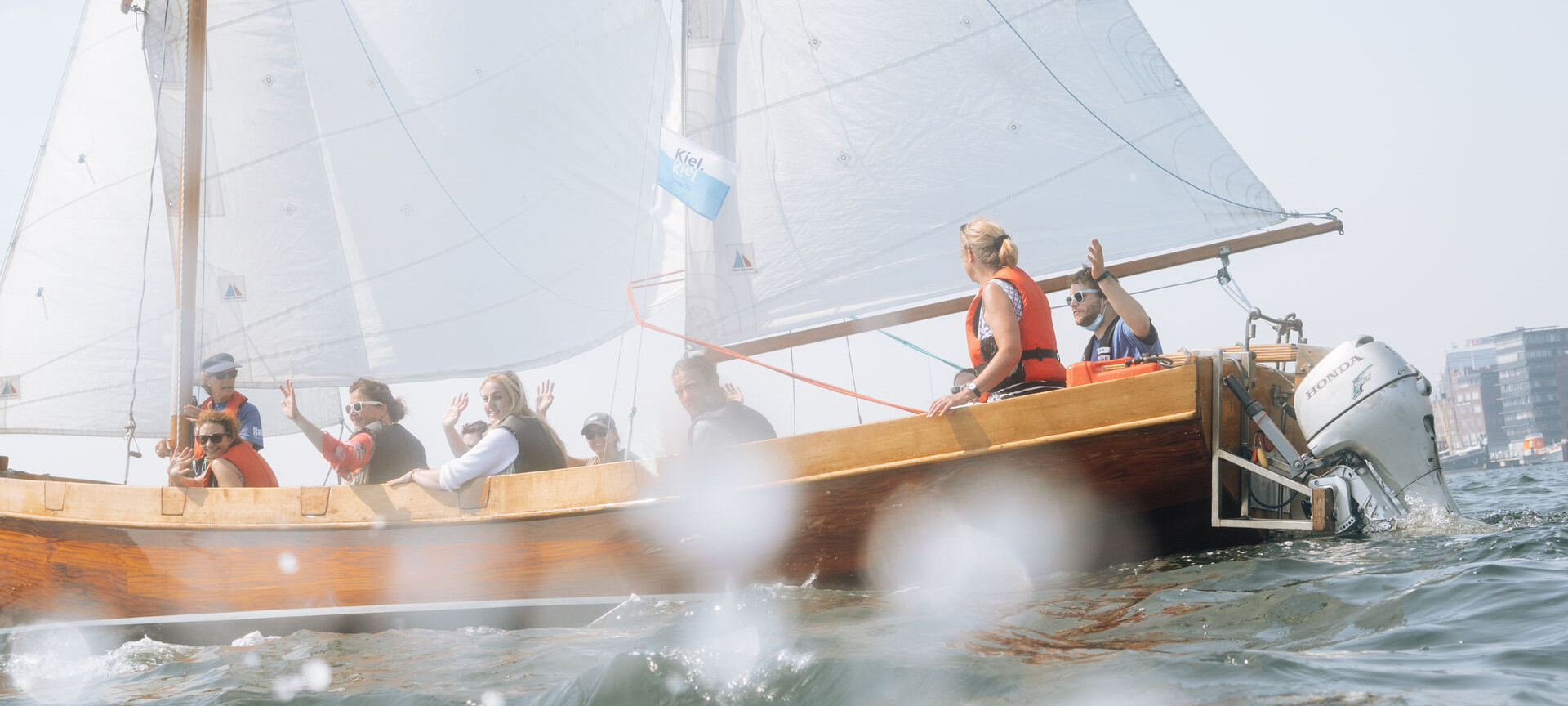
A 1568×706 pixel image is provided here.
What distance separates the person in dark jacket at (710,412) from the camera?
4.76 meters

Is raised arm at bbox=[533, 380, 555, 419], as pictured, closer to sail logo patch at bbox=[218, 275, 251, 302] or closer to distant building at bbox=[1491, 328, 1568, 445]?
sail logo patch at bbox=[218, 275, 251, 302]

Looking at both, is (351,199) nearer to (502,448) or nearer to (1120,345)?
(502,448)

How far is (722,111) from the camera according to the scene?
24.4 feet

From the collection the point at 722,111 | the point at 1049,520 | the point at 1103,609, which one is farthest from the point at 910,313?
the point at 1103,609

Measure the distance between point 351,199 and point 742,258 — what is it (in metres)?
3.41

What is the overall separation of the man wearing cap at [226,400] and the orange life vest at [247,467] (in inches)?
17.9

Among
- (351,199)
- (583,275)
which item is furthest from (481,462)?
(351,199)

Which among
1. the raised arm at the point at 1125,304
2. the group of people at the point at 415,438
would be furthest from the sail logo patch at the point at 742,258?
the raised arm at the point at 1125,304

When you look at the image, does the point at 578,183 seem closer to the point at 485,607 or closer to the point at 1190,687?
the point at 485,607

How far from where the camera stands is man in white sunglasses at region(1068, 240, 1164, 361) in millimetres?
5164

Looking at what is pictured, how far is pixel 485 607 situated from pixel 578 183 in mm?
4764

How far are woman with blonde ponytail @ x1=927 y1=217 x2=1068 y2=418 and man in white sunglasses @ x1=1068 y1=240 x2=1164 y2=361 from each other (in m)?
0.63

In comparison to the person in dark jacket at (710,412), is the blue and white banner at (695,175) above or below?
above

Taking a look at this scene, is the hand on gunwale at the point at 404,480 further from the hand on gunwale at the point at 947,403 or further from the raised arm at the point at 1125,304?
the raised arm at the point at 1125,304
